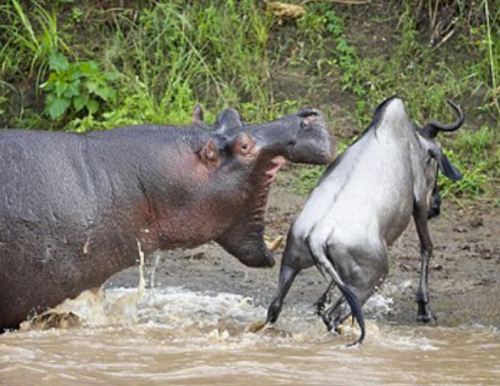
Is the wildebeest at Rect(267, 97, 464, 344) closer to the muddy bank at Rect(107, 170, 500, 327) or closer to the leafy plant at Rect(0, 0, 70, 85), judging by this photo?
the muddy bank at Rect(107, 170, 500, 327)

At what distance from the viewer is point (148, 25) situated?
423 inches

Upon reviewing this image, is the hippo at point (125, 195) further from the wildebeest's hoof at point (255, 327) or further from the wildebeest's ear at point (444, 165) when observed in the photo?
the wildebeest's ear at point (444, 165)

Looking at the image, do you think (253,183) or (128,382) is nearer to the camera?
Result: (128,382)

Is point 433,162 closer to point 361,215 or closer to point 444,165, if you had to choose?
point 444,165

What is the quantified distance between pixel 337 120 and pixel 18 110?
2.08 metres

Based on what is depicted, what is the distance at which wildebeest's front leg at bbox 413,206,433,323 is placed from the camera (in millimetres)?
7875

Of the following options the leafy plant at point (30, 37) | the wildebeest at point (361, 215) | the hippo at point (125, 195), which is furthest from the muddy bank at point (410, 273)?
the leafy plant at point (30, 37)

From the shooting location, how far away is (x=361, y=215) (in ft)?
23.4

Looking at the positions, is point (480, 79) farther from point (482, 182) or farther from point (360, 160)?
point (360, 160)

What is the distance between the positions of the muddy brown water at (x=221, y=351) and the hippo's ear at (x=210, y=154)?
28.9 inches

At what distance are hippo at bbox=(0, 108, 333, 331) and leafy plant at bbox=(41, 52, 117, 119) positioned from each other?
3.14 metres

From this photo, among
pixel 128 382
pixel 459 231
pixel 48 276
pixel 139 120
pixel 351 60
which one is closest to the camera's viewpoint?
pixel 128 382

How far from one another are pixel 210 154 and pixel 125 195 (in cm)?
41

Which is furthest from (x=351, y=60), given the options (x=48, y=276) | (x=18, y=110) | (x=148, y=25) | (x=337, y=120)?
(x=48, y=276)
